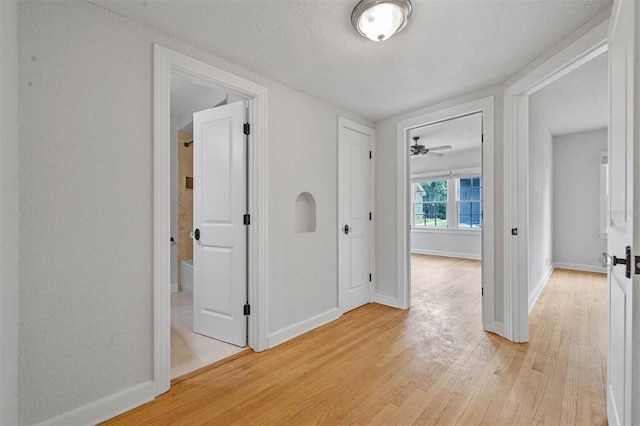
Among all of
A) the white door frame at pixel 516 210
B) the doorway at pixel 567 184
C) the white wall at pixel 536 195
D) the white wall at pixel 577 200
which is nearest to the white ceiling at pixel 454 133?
the white wall at pixel 536 195

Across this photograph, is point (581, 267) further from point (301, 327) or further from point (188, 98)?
point (188, 98)

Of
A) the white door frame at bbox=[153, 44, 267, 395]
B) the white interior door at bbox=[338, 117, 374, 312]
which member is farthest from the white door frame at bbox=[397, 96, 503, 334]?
the white door frame at bbox=[153, 44, 267, 395]

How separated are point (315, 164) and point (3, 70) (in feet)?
7.22

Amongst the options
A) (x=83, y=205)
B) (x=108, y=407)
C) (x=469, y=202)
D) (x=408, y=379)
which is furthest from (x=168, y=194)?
(x=469, y=202)

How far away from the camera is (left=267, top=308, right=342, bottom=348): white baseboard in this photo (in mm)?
2562

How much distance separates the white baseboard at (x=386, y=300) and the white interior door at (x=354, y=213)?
10 cm

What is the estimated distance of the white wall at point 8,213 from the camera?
1.23 m

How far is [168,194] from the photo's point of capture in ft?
6.27

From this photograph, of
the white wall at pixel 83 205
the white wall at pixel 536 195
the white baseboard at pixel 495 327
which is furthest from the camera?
the white wall at pixel 536 195

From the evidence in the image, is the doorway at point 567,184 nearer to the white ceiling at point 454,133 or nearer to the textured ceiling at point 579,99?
the textured ceiling at point 579,99

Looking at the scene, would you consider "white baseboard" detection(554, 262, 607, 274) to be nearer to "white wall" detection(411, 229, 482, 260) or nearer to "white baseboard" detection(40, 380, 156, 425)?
"white wall" detection(411, 229, 482, 260)

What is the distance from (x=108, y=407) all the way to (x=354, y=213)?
2715 mm

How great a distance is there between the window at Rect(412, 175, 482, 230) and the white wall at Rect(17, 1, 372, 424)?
6720 mm

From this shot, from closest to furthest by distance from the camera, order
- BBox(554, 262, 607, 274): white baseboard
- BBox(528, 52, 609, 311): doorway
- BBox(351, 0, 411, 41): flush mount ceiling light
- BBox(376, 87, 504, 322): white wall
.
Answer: BBox(351, 0, 411, 41): flush mount ceiling light, BBox(376, 87, 504, 322): white wall, BBox(528, 52, 609, 311): doorway, BBox(554, 262, 607, 274): white baseboard
